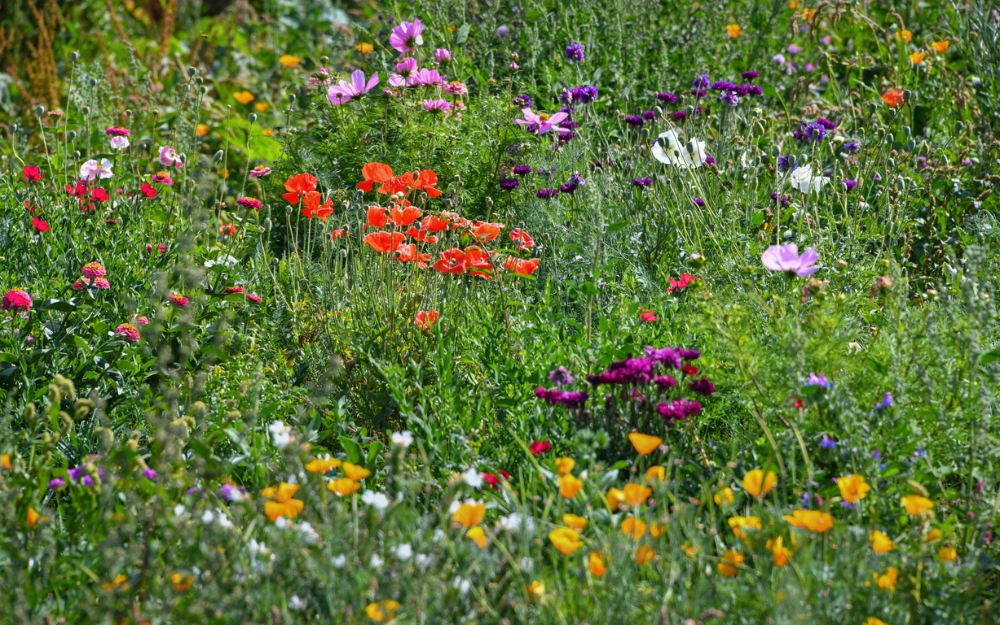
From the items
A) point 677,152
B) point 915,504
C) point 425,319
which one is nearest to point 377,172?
point 425,319

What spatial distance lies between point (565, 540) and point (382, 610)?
337 mm

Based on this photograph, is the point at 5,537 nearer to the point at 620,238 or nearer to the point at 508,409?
the point at 508,409

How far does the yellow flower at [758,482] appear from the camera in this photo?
1599 mm

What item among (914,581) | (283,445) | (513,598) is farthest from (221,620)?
(914,581)

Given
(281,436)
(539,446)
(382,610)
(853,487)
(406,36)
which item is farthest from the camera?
(406,36)

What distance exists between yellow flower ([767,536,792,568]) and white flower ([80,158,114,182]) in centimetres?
258

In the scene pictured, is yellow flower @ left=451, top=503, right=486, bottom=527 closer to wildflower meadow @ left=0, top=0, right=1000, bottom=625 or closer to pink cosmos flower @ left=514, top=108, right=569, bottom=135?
wildflower meadow @ left=0, top=0, right=1000, bottom=625

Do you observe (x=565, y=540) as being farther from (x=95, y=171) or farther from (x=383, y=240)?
(x=95, y=171)

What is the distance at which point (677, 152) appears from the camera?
9.41ft

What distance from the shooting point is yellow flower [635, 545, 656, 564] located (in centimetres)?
148

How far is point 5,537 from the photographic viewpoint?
5.23ft

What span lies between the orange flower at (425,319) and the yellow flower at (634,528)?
964mm

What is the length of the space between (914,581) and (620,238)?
1.87m

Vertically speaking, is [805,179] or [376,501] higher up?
[805,179]
